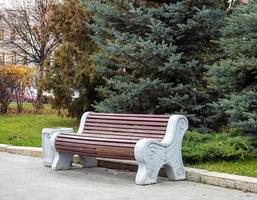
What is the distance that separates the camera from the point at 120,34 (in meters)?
11.6

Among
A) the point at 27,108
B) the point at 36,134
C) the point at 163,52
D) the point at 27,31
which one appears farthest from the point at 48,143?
the point at 27,31

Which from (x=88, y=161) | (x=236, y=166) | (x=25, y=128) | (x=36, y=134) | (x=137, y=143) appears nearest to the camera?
(x=137, y=143)

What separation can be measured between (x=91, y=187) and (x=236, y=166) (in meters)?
2.30

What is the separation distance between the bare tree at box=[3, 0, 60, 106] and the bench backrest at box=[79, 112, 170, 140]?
26.7 meters

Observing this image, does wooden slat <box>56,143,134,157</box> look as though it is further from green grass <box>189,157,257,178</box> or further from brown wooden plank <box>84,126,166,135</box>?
green grass <box>189,157,257,178</box>

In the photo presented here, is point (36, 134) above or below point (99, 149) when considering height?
below

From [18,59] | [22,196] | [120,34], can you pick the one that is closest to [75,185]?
[22,196]

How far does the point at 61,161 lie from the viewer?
9.56 m

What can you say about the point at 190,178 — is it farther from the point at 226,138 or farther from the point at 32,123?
the point at 32,123

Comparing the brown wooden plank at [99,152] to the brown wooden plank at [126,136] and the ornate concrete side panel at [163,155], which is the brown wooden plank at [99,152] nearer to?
the ornate concrete side panel at [163,155]

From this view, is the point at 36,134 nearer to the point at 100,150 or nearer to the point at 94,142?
the point at 94,142

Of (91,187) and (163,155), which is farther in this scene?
(163,155)

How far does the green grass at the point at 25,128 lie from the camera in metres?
13.5

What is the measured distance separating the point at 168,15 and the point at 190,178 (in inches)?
158
